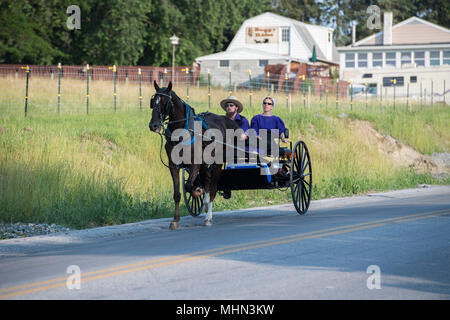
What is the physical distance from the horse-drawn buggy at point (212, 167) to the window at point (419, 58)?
166ft

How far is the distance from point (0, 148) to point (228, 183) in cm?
607

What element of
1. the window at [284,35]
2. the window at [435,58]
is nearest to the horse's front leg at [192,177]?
the window at [284,35]

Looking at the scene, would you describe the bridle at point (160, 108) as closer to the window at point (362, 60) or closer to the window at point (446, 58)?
the window at point (362, 60)

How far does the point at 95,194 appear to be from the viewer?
47.2 ft

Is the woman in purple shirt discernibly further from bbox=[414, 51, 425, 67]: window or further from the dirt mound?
bbox=[414, 51, 425, 67]: window

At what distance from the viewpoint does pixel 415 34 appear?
6462cm

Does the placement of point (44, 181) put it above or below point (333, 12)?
below

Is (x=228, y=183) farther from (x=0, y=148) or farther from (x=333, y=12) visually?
(x=333, y=12)

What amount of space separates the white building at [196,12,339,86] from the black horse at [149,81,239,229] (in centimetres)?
4247

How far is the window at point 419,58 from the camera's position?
62656 millimetres

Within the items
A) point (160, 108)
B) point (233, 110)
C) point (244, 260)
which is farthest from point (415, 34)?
point (244, 260)

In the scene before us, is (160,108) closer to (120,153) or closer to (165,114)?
(165,114)
